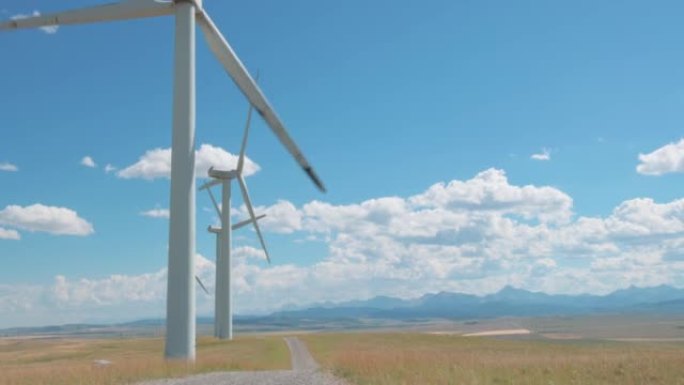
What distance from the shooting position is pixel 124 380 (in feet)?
82.7

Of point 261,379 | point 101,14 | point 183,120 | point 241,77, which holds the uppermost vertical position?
point 101,14

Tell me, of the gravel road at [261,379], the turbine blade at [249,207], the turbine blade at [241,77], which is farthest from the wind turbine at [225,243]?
the gravel road at [261,379]

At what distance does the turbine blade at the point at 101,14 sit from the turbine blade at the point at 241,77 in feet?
7.15

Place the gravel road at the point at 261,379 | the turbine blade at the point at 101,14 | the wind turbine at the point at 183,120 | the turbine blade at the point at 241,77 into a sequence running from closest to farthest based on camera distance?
the gravel road at the point at 261,379
the wind turbine at the point at 183,120
the turbine blade at the point at 101,14
the turbine blade at the point at 241,77

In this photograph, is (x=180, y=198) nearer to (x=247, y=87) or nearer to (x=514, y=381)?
(x=247, y=87)

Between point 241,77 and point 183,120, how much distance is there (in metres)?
5.09

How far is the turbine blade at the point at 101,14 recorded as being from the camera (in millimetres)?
32219

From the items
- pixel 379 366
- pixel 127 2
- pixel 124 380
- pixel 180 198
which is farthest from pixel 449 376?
pixel 127 2

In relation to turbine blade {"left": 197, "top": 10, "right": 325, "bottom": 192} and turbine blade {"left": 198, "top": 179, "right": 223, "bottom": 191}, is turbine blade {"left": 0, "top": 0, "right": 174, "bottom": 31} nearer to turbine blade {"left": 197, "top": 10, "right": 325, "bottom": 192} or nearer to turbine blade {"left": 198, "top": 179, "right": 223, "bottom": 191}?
turbine blade {"left": 197, "top": 10, "right": 325, "bottom": 192}

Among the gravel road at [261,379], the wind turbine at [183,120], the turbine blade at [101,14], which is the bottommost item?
the gravel road at [261,379]

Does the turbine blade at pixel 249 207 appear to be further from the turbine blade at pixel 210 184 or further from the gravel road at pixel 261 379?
the gravel road at pixel 261 379

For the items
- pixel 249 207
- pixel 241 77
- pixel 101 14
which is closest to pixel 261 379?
pixel 241 77

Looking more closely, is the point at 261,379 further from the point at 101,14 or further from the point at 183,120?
the point at 101,14

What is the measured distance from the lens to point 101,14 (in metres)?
33.1
